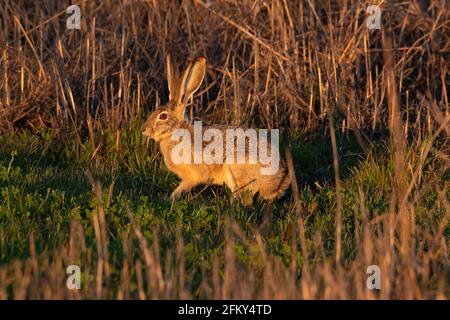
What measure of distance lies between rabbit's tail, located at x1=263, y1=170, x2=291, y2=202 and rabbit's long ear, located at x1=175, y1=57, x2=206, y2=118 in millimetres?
995

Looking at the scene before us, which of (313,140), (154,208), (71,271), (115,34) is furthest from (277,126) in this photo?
(71,271)

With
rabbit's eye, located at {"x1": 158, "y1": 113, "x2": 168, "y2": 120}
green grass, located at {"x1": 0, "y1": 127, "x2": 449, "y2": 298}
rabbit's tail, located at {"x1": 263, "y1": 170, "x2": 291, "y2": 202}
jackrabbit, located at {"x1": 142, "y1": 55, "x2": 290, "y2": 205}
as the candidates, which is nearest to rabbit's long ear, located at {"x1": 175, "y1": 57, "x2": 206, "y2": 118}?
jackrabbit, located at {"x1": 142, "y1": 55, "x2": 290, "y2": 205}

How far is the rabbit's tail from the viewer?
6334 mm

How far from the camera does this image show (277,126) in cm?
760

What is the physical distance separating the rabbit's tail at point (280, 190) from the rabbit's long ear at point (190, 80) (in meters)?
0.99

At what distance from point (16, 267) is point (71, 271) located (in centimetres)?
28

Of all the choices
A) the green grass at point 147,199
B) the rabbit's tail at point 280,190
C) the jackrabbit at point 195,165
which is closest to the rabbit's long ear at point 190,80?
the jackrabbit at point 195,165

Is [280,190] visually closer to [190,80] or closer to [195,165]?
[195,165]

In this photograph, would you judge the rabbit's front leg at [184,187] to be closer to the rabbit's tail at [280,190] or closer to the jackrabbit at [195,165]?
the jackrabbit at [195,165]

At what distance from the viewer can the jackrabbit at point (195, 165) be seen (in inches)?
248

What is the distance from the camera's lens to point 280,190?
6.39 m

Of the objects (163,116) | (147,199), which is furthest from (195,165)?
(147,199)

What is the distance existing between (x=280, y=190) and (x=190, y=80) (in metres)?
1.13
